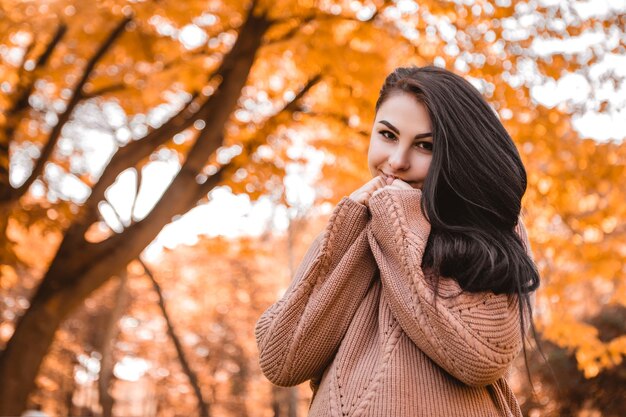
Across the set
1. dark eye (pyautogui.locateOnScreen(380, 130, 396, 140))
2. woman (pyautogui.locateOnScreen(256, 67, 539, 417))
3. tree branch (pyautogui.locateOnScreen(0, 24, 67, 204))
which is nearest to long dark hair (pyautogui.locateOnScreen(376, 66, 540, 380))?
woman (pyautogui.locateOnScreen(256, 67, 539, 417))

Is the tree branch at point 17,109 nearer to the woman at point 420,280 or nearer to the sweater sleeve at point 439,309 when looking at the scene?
the woman at point 420,280

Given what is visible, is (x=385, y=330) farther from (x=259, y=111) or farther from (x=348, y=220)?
(x=259, y=111)

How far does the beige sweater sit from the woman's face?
0.09 meters

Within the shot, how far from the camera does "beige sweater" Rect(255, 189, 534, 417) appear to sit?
153 cm

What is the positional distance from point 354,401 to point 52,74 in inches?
215

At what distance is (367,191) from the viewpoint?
6.11 ft

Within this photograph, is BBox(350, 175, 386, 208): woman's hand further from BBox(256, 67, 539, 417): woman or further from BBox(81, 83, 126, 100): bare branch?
BBox(81, 83, 126, 100): bare branch

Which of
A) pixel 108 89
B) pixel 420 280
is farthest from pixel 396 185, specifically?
pixel 108 89

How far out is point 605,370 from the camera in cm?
855

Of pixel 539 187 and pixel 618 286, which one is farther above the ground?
pixel 539 187

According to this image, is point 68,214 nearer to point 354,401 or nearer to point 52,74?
point 52,74

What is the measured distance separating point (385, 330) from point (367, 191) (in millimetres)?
397

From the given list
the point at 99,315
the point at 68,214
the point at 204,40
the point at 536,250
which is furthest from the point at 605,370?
the point at 99,315

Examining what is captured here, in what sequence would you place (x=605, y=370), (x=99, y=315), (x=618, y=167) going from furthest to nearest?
(x=99, y=315) → (x=605, y=370) → (x=618, y=167)
